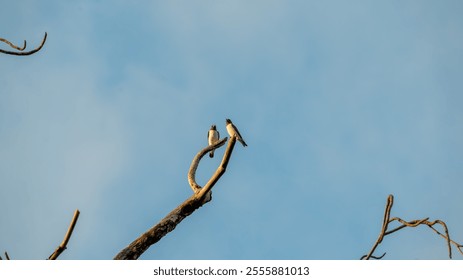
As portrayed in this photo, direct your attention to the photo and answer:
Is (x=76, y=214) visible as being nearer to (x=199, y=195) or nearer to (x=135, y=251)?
(x=135, y=251)

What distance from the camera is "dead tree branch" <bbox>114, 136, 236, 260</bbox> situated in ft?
14.1

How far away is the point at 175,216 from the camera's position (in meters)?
4.75

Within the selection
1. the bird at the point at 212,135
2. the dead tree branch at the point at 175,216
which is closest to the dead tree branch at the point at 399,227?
the dead tree branch at the point at 175,216

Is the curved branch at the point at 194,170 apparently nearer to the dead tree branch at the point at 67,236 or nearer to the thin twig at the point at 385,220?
the thin twig at the point at 385,220

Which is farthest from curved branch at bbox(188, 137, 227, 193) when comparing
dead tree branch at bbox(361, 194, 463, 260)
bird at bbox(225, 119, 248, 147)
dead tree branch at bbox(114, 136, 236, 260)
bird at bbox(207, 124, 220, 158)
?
bird at bbox(207, 124, 220, 158)

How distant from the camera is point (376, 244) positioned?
344 cm

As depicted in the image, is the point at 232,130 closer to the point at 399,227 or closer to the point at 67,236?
the point at 399,227

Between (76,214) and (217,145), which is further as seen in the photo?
Result: (217,145)

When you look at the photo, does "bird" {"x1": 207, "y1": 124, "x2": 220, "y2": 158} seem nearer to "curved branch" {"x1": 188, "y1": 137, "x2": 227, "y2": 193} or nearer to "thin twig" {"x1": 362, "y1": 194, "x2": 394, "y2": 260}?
"curved branch" {"x1": 188, "y1": 137, "x2": 227, "y2": 193}

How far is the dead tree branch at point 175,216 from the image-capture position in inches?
169

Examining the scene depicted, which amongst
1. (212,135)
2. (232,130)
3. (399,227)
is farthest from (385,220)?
(212,135)
